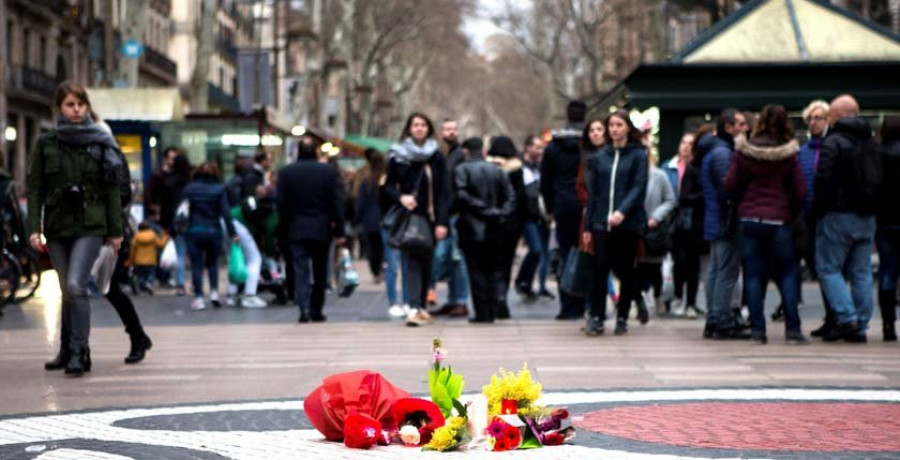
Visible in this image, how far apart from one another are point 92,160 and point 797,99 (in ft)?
44.1

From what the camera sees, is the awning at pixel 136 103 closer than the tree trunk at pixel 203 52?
Yes

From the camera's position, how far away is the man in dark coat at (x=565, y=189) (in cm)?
1656

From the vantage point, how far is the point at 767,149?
13.2m

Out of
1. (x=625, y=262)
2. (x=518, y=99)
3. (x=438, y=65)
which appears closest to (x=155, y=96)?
(x=625, y=262)

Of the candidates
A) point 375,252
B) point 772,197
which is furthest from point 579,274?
point 375,252

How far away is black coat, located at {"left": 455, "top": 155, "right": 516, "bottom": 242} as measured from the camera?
52.9 ft

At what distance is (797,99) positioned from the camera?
23.0 metres

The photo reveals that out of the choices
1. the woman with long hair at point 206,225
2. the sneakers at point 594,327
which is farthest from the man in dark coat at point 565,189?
the woman with long hair at point 206,225

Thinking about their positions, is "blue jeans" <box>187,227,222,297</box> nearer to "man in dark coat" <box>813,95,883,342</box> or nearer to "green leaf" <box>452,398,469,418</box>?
"man in dark coat" <box>813,95,883,342</box>

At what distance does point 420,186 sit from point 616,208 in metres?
2.36

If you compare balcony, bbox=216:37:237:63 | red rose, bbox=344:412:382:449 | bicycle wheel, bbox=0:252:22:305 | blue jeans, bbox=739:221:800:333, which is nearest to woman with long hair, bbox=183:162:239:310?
bicycle wheel, bbox=0:252:22:305

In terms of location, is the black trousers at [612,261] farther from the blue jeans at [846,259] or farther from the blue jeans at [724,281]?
the blue jeans at [846,259]

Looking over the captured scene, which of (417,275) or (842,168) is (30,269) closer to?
(417,275)

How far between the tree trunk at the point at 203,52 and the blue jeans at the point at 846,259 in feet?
107
